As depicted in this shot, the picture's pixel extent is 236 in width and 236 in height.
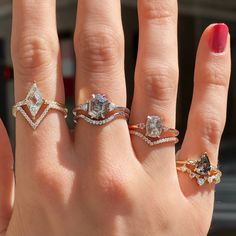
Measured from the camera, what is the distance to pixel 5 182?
87 cm

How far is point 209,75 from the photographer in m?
0.87

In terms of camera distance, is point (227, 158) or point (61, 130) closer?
point (61, 130)

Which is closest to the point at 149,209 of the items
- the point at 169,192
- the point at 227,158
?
the point at 169,192

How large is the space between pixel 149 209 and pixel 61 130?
7.8 inches

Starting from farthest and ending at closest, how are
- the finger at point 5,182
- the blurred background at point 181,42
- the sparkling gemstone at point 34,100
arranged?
the blurred background at point 181,42
the finger at point 5,182
the sparkling gemstone at point 34,100

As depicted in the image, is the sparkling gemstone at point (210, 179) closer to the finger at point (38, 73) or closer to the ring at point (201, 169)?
the ring at point (201, 169)

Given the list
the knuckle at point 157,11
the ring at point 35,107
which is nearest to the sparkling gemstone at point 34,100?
the ring at point 35,107

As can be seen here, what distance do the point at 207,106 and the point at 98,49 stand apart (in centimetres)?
23

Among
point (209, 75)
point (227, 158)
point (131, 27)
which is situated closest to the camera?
point (209, 75)

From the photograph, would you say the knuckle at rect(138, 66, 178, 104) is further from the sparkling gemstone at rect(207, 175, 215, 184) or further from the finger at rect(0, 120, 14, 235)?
the finger at rect(0, 120, 14, 235)

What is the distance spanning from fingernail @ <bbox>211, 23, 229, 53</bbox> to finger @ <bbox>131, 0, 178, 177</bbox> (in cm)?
8

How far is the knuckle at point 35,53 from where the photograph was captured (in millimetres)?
773

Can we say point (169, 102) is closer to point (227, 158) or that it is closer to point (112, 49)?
point (112, 49)

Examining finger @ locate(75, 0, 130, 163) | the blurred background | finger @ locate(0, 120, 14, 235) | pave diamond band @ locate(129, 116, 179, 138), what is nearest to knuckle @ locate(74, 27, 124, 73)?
finger @ locate(75, 0, 130, 163)
